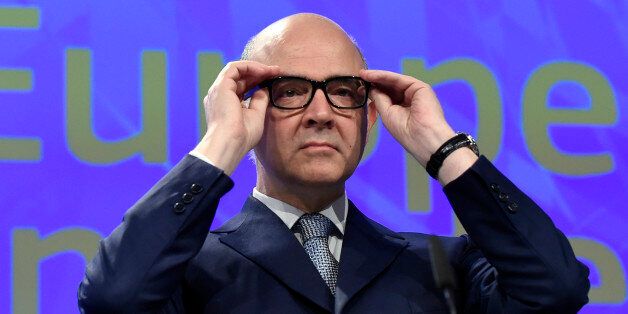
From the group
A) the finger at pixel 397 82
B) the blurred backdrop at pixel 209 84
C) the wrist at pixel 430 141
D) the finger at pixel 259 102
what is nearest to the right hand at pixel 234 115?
the finger at pixel 259 102

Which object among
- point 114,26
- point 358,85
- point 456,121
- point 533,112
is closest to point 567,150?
point 533,112

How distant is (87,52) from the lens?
282 centimetres

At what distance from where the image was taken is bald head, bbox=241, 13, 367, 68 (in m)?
2.36

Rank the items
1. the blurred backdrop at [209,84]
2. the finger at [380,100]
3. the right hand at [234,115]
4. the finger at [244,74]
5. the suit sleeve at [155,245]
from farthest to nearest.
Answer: the blurred backdrop at [209,84]
the finger at [380,100]
the finger at [244,74]
the right hand at [234,115]
the suit sleeve at [155,245]

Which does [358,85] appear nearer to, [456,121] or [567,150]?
[456,121]

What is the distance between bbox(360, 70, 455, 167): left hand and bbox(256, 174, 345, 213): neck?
7.7 inches

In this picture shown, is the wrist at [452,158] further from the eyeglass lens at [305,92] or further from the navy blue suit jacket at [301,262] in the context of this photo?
the eyeglass lens at [305,92]

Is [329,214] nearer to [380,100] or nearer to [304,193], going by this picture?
[304,193]

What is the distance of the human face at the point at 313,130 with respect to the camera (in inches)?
88.8

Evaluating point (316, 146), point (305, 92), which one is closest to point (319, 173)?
point (316, 146)

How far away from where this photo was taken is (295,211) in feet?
7.60

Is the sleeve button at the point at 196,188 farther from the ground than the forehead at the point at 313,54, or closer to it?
closer to it

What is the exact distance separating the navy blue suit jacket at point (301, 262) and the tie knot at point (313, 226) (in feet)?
0.15

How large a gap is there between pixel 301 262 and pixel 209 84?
846 mm
